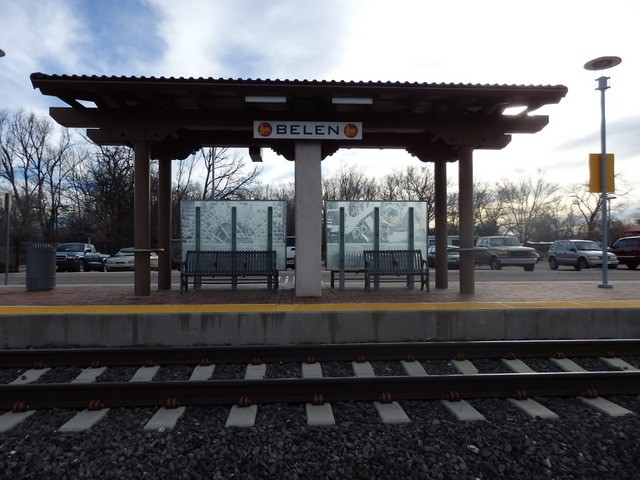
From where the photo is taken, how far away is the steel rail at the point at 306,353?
5895 millimetres

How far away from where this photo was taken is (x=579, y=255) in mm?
23828

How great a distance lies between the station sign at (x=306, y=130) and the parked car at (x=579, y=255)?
63.3ft

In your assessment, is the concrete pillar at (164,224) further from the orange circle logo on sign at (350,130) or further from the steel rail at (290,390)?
the steel rail at (290,390)

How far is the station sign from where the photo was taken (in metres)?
8.97

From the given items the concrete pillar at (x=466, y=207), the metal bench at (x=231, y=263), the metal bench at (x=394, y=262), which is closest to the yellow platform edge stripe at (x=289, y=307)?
the concrete pillar at (x=466, y=207)

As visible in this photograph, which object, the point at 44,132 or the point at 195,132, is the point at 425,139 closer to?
the point at 195,132

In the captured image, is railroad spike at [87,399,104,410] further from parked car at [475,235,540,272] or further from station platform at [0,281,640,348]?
parked car at [475,235,540,272]

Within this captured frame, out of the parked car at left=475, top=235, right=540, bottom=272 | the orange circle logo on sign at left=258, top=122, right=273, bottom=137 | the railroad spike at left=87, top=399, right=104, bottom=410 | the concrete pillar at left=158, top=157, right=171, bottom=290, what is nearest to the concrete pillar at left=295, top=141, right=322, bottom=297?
the orange circle logo on sign at left=258, top=122, right=273, bottom=137

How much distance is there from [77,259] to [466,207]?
2509 cm

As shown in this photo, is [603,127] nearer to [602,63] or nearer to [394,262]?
[602,63]

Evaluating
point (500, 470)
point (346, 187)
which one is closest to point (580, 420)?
point (500, 470)

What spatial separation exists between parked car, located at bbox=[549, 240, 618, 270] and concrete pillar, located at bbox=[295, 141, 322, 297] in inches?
765

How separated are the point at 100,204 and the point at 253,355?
4381cm

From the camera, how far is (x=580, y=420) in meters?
4.32
